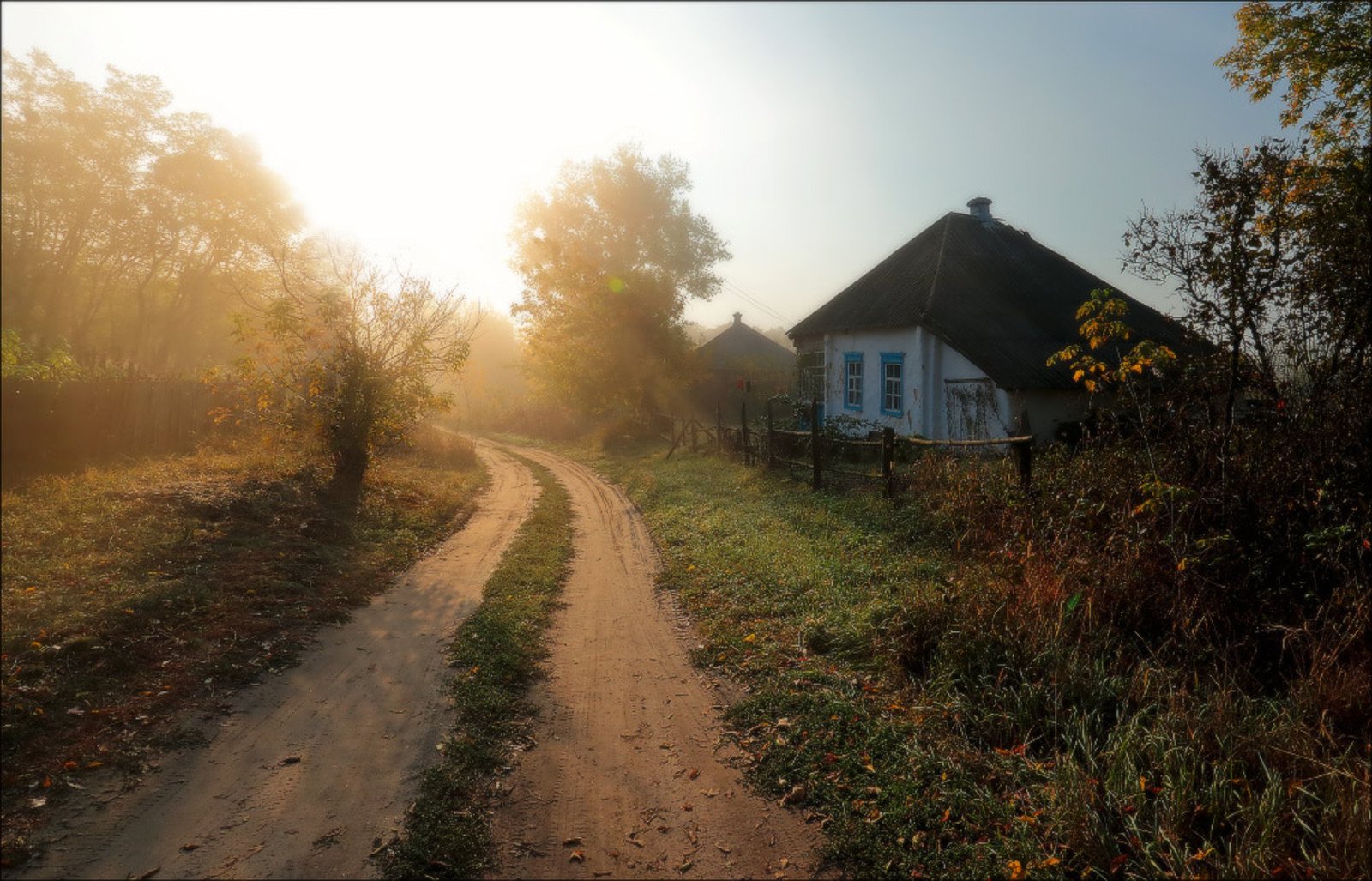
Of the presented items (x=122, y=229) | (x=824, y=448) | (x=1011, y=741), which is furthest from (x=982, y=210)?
(x=122, y=229)

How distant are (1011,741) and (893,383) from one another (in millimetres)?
16331

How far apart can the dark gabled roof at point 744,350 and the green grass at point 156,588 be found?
23.2m

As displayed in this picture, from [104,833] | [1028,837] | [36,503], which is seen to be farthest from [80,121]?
[1028,837]

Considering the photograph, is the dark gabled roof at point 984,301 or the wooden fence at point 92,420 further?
the dark gabled roof at point 984,301

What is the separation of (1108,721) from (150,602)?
8.21m

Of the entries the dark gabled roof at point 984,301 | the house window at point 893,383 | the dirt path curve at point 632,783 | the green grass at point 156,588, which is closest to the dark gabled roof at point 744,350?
the dark gabled roof at point 984,301

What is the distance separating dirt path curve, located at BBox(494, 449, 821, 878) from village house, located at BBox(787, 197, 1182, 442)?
12.9 m

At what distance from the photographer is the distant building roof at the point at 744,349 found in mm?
35125

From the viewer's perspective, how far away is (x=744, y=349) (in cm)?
3819

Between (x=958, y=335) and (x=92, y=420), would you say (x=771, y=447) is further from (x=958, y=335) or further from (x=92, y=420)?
(x=92, y=420)

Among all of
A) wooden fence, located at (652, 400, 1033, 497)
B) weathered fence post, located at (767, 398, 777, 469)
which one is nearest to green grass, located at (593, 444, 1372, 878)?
wooden fence, located at (652, 400, 1033, 497)

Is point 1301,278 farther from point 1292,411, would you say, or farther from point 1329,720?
point 1329,720

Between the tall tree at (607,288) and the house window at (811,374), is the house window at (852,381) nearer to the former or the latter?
the house window at (811,374)

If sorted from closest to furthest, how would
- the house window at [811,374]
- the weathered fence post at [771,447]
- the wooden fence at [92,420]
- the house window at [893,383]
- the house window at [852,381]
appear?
1. the wooden fence at [92,420]
2. the weathered fence post at [771,447]
3. the house window at [893,383]
4. the house window at [852,381]
5. the house window at [811,374]
